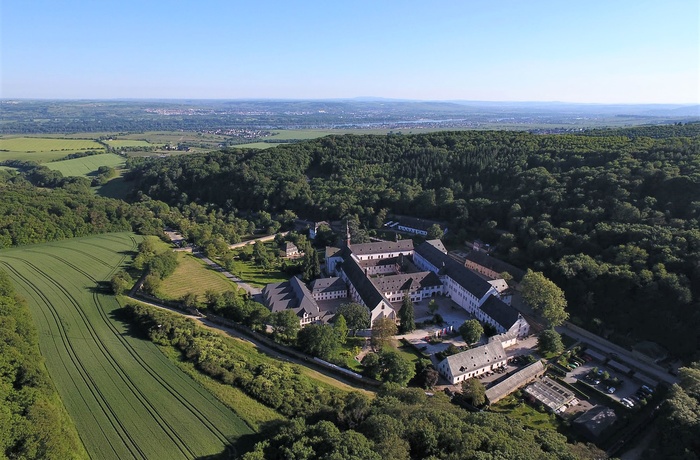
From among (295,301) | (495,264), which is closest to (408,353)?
(295,301)

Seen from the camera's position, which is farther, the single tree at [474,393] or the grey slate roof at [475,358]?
the grey slate roof at [475,358]

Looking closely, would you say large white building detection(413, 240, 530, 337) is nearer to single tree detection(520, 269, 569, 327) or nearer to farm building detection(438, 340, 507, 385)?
single tree detection(520, 269, 569, 327)

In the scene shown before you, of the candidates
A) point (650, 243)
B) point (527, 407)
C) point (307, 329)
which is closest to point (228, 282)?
point (307, 329)

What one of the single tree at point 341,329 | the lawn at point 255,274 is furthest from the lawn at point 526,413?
the lawn at point 255,274

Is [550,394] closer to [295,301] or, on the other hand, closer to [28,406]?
[295,301]

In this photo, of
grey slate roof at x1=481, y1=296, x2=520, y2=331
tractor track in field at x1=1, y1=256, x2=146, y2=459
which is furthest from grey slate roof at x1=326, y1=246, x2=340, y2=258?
tractor track in field at x1=1, y1=256, x2=146, y2=459

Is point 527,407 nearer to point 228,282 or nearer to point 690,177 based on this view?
point 228,282

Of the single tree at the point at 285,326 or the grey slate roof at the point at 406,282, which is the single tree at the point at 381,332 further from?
the grey slate roof at the point at 406,282
